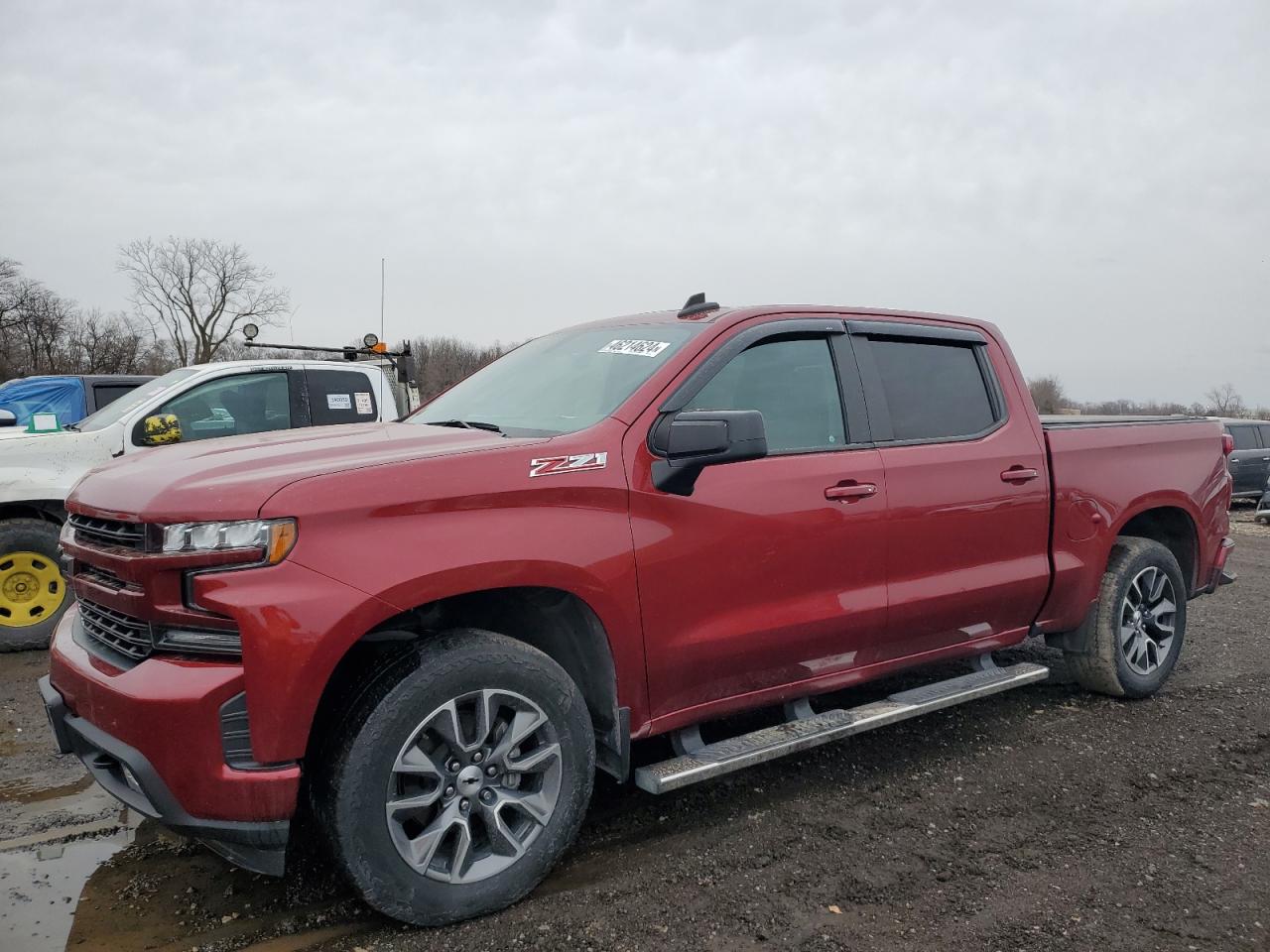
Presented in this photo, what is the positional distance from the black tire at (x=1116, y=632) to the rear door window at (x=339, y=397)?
507cm

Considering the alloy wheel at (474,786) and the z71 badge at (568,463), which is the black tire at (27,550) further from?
the z71 badge at (568,463)

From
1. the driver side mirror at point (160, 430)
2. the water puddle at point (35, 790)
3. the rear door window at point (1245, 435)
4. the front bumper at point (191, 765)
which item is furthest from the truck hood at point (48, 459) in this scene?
the rear door window at point (1245, 435)

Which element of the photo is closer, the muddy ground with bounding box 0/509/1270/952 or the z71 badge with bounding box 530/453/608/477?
the muddy ground with bounding box 0/509/1270/952

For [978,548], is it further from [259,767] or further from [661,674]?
[259,767]

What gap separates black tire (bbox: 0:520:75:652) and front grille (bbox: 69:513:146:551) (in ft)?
11.4

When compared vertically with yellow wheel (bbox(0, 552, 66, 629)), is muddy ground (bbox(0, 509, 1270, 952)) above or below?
below

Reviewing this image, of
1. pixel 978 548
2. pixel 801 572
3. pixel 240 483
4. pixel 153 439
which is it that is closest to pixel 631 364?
pixel 801 572

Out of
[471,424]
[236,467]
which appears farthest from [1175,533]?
[236,467]

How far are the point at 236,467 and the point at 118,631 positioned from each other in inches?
23.0

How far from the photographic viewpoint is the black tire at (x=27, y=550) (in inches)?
228

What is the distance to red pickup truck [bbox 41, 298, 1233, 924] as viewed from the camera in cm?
243

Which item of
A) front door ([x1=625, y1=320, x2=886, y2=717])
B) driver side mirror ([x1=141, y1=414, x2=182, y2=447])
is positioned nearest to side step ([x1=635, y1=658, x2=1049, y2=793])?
front door ([x1=625, y1=320, x2=886, y2=717])

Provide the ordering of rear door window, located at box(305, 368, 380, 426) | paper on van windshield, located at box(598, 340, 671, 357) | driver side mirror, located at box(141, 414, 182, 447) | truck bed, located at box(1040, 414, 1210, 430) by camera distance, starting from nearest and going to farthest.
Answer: paper on van windshield, located at box(598, 340, 671, 357) < truck bed, located at box(1040, 414, 1210, 430) < driver side mirror, located at box(141, 414, 182, 447) < rear door window, located at box(305, 368, 380, 426)

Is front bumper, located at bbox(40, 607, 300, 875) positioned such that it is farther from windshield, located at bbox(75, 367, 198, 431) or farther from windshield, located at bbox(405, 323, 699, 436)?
windshield, located at bbox(75, 367, 198, 431)
